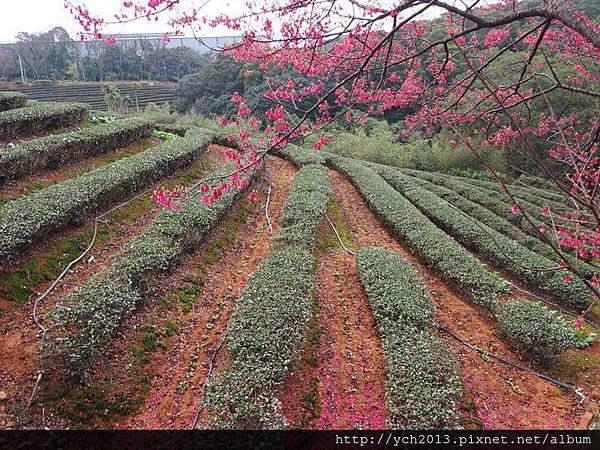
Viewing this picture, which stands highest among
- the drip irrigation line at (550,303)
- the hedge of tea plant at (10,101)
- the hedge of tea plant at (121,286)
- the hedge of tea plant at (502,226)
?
the hedge of tea plant at (10,101)

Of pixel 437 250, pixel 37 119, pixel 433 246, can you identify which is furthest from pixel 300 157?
pixel 37 119

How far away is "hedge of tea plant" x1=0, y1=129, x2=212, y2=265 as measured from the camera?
17.7 feet

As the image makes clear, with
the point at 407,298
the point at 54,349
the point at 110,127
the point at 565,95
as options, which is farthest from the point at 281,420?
the point at 565,95

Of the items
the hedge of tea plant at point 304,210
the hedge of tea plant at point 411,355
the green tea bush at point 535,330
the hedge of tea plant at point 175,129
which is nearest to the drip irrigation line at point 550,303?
the green tea bush at point 535,330

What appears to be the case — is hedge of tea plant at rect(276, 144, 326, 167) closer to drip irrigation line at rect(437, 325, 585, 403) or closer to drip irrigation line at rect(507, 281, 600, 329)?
drip irrigation line at rect(507, 281, 600, 329)

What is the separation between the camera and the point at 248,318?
198 inches

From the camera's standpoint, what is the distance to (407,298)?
6043 millimetres

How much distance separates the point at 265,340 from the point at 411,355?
1.97 m

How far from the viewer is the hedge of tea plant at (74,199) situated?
5.39 m

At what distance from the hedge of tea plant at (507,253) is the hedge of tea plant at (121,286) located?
5.36 meters

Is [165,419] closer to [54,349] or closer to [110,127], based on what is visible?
[54,349]

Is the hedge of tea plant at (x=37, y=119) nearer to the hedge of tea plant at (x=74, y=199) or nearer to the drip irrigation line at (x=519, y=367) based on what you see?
the hedge of tea plant at (x=74, y=199)

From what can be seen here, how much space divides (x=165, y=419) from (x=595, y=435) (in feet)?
14.1

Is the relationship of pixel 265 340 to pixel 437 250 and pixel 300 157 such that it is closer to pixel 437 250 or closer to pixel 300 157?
pixel 437 250
